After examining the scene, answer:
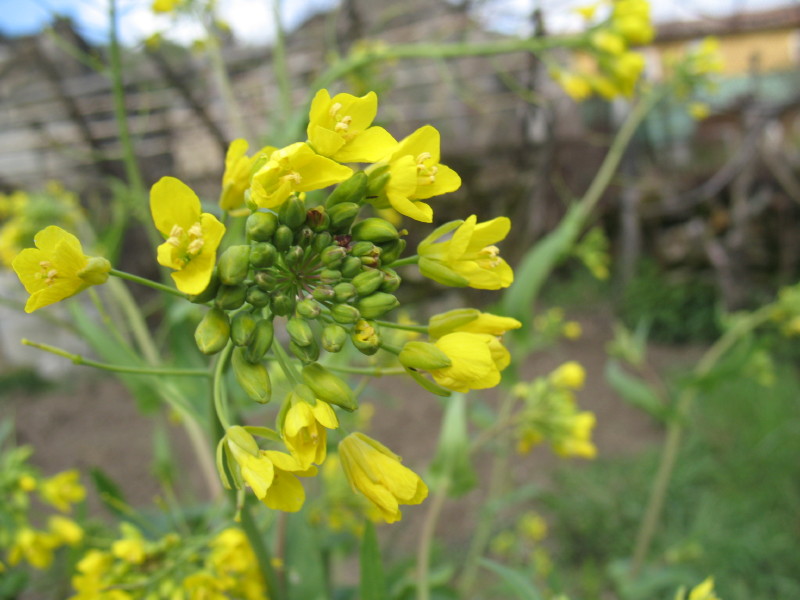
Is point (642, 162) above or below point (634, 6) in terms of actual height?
below

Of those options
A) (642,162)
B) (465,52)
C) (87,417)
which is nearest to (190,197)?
(465,52)

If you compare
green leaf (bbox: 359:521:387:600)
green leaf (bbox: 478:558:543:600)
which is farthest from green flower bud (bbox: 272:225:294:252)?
green leaf (bbox: 478:558:543:600)

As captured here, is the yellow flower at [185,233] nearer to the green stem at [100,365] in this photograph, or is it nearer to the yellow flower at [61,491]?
the green stem at [100,365]

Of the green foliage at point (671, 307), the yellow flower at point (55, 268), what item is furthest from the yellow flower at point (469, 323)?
the green foliage at point (671, 307)

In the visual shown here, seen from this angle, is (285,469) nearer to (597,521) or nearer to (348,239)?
(348,239)

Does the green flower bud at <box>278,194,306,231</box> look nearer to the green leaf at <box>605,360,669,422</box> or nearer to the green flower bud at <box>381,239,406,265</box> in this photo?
the green flower bud at <box>381,239,406,265</box>

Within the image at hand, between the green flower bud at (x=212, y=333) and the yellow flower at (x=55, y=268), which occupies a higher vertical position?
the yellow flower at (x=55, y=268)

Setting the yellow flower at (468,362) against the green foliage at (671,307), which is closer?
the yellow flower at (468,362)
